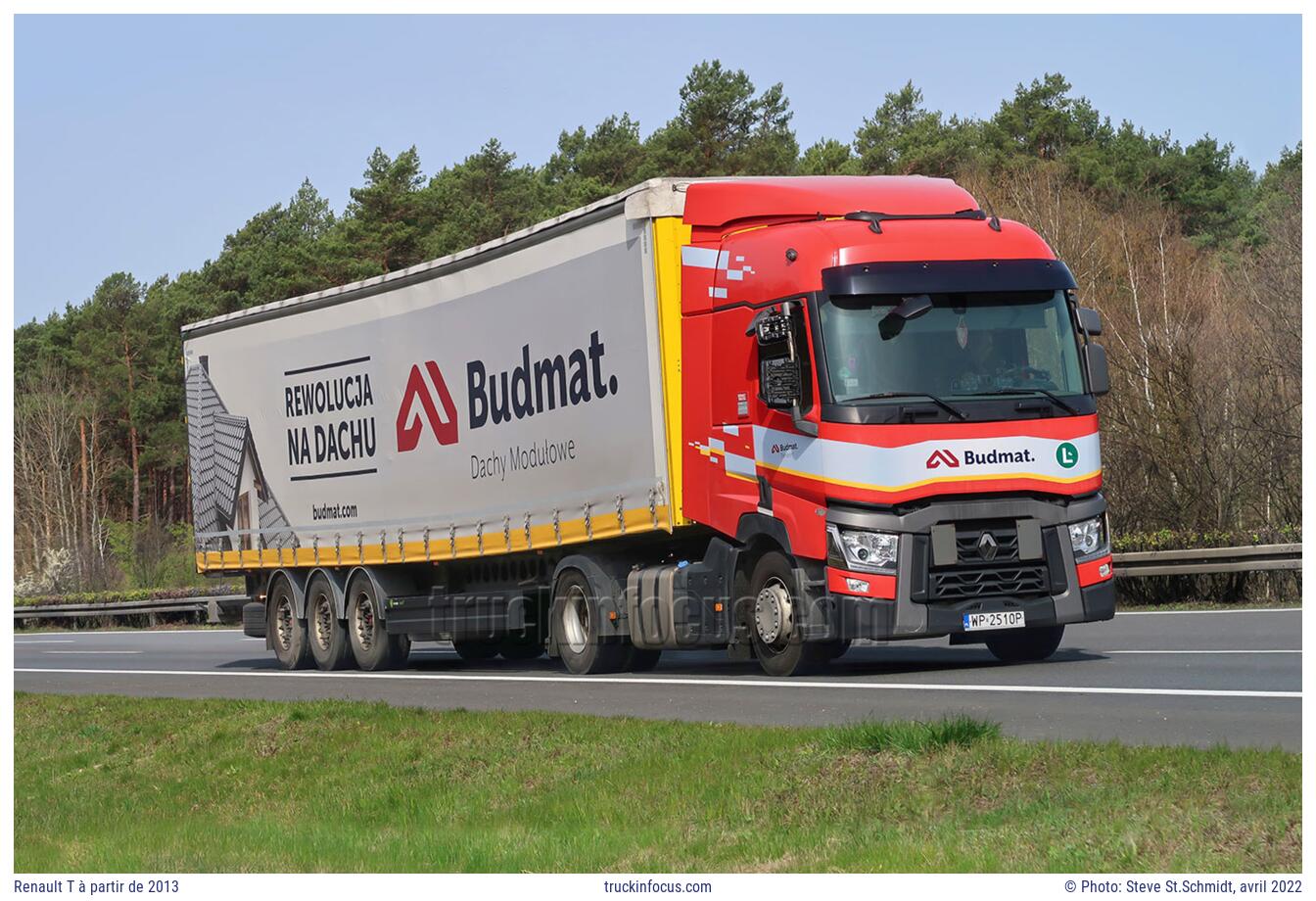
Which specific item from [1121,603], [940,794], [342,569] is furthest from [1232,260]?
[940,794]

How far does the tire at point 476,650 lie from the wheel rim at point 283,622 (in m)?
2.07

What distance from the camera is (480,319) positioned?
19.1 metres

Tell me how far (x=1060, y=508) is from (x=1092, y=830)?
7.33 meters

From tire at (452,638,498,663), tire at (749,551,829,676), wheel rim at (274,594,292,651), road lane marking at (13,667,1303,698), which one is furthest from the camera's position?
wheel rim at (274,594,292,651)

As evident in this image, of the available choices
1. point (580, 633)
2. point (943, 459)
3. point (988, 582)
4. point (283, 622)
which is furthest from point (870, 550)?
point (283, 622)

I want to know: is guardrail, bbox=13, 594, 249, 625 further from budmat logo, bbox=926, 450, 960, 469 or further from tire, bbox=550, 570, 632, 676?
budmat logo, bbox=926, 450, 960, 469

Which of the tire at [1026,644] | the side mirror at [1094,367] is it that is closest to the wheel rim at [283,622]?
the tire at [1026,644]

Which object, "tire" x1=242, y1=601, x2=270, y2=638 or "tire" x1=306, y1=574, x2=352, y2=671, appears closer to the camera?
"tire" x1=306, y1=574, x2=352, y2=671

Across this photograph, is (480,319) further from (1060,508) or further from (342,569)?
(1060,508)

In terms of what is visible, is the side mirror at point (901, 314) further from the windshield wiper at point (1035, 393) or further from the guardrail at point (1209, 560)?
the guardrail at point (1209, 560)

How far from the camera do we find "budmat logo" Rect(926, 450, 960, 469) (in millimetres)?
14641

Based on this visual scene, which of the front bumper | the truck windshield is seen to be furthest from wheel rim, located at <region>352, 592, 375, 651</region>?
the truck windshield

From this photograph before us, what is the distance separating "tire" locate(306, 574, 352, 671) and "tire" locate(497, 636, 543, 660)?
5.88 feet

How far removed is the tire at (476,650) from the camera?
2211 centimetres
